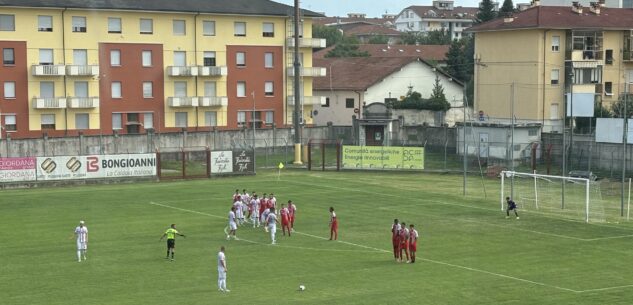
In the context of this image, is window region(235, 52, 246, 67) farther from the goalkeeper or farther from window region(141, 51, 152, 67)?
the goalkeeper

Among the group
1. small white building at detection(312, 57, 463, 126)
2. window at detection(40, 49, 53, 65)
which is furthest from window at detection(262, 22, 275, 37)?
window at detection(40, 49, 53, 65)

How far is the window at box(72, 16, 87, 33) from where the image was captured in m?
92.0

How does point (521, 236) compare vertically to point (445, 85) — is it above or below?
below

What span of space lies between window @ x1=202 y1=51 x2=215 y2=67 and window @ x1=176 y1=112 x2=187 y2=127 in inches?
212

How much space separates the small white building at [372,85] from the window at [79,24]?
Result: 1232 inches

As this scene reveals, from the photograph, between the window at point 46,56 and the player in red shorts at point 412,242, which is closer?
the player in red shorts at point 412,242

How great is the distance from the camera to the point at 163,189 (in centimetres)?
7088

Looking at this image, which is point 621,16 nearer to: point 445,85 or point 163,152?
point 445,85

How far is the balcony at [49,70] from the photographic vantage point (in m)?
89.4

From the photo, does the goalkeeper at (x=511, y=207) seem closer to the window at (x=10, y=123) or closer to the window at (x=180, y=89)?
the window at (x=180, y=89)

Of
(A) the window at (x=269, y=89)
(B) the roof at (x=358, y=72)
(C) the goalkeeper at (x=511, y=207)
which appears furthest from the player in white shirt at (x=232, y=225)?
(B) the roof at (x=358, y=72)

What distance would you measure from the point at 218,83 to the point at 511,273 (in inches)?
2551

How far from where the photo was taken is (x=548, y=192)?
201 ft

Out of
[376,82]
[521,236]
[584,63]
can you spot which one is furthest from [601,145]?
[376,82]
